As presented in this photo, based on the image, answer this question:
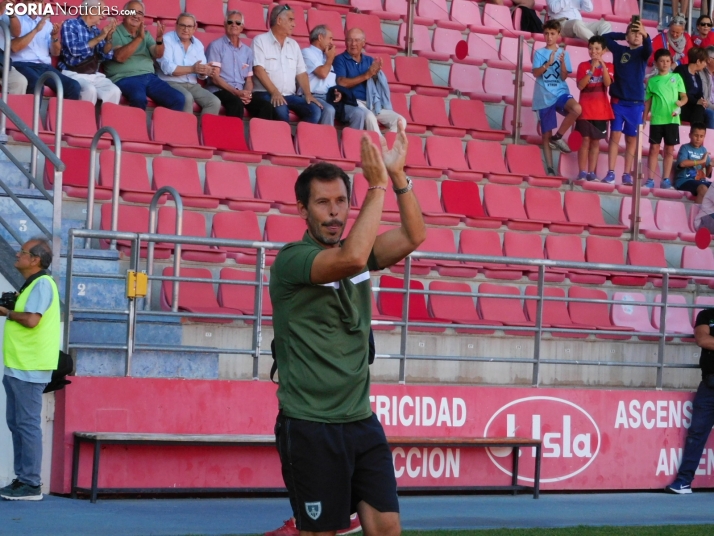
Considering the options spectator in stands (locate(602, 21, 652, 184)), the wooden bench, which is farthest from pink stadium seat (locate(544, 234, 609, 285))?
the wooden bench

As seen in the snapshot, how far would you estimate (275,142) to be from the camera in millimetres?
12133

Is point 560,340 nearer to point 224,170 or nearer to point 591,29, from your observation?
point 224,170

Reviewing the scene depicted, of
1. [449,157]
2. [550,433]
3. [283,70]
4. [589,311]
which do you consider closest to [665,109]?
[449,157]

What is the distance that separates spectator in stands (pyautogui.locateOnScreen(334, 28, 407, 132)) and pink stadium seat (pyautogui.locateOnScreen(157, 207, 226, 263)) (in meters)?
3.01

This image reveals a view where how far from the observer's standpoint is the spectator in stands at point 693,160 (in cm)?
1429

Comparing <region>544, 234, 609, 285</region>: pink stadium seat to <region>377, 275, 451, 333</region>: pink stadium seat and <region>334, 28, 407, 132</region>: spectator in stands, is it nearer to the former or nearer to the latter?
<region>377, 275, 451, 333</region>: pink stadium seat

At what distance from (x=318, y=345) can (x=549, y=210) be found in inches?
353

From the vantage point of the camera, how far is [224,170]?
37.7ft

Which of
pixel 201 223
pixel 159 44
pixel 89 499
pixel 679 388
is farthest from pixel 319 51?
pixel 89 499

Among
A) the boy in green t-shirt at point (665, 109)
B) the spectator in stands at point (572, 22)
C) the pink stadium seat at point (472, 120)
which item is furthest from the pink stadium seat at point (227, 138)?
the spectator in stands at point (572, 22)

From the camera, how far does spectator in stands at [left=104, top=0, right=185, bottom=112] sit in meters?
11.8

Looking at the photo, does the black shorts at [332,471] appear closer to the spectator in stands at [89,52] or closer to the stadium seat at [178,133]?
the stadium seat at [178,133]

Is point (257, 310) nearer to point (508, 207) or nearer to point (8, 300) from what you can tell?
point (8, 300)

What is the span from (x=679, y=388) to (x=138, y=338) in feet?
17.4
